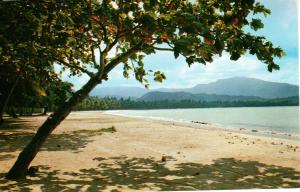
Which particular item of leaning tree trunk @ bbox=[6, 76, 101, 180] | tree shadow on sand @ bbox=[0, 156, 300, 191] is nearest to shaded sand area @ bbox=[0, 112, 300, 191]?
tree shadow on sand @ bbox=[0, 156, 300, 191]

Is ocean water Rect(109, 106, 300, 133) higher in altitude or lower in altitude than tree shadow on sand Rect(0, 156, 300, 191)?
lower

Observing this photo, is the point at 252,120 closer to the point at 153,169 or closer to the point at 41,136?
the point at 153,169

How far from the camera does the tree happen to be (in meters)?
7.24

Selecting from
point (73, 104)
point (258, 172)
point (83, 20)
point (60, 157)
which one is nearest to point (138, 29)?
point (83, 20)

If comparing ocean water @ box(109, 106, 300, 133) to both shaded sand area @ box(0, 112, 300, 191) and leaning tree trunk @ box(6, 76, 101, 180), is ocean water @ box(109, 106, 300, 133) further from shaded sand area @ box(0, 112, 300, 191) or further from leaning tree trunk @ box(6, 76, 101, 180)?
leaning tree trunk @ box(6, 76, 101, 180)

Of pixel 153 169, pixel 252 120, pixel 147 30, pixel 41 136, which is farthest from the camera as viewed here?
pixel 252 120

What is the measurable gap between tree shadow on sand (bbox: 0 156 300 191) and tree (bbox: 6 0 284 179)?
1080mm

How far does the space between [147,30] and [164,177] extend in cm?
432

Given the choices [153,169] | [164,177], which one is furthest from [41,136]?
[153,169]

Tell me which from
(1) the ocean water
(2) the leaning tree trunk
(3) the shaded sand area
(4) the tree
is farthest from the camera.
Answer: (1) the ocean water

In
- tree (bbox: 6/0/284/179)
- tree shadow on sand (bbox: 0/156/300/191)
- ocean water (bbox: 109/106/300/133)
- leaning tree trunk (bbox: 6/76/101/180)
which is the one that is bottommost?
ocean water (bbox: 109/106/300/133)

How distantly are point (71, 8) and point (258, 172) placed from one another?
6.84 meters

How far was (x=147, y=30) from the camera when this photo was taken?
24.6ft

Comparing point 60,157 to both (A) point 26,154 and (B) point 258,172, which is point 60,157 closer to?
(A) point 26,154
